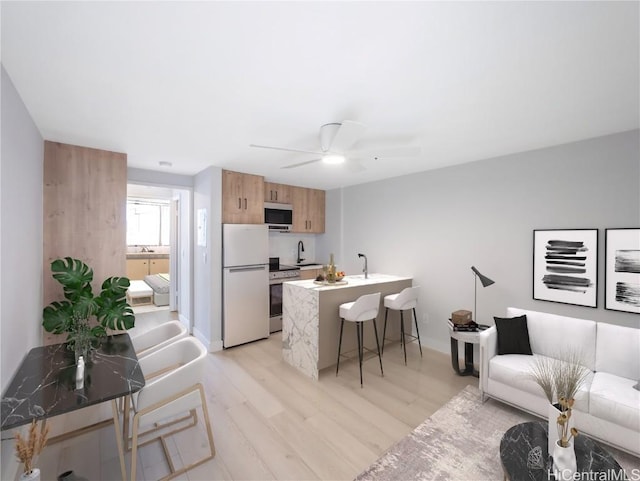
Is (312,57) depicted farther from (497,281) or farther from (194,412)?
(497,281)

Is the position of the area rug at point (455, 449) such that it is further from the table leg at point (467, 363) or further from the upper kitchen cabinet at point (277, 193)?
the upper kitchen cabinet at point (277, 193)

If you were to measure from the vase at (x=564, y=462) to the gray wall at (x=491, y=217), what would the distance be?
1.89 m

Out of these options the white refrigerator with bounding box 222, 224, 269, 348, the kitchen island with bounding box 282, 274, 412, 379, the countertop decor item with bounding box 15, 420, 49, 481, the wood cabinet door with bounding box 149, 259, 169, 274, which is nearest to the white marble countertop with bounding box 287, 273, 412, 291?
the kitchen island with bounding box 282, 274, 412, 379

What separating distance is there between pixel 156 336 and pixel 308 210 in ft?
11.2

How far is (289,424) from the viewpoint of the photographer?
245cm

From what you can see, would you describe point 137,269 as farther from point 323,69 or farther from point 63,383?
point 323,69

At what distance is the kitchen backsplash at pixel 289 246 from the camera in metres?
5.49

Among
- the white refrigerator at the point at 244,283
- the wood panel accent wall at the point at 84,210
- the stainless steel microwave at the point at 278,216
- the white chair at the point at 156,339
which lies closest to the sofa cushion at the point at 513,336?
the white chair at the point at 156,339

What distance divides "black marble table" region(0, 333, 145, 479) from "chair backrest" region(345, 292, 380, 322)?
1940 millimetres

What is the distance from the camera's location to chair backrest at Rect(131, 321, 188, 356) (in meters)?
2.57

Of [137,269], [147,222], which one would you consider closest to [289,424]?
[137,269]

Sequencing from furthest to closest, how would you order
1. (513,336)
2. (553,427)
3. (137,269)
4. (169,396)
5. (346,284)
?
(137,269), (346,284), (513,336), (169,396), (553,427)

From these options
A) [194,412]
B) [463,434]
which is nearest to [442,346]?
[463,434]

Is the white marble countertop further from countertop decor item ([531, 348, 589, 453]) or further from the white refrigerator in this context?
countertop decor item ([531, 348, 589, 453])
